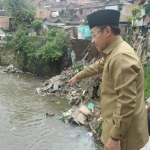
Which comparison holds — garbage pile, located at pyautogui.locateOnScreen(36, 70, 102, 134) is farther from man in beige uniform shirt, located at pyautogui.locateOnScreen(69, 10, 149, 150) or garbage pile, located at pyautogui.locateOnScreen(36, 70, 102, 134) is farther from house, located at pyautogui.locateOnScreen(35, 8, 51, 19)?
house, located at pyautogui.locateOnScreen(35, 8, 51, 19)

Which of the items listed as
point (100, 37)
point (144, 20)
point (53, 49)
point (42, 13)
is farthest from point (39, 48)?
point (42, 13)

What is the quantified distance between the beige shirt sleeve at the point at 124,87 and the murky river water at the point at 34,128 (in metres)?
4.60

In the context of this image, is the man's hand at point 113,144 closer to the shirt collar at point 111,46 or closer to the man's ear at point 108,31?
the shirt collar at point 111,46

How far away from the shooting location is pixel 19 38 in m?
16.3

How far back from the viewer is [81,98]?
9086mm

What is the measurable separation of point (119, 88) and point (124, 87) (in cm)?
4

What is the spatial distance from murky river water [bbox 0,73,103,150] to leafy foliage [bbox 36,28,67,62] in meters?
→ 3.89

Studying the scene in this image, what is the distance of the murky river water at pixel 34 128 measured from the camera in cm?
602

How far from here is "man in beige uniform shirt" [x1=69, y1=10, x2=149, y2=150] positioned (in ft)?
4.44

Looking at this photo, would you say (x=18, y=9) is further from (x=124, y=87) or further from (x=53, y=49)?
(x=124, y=87)

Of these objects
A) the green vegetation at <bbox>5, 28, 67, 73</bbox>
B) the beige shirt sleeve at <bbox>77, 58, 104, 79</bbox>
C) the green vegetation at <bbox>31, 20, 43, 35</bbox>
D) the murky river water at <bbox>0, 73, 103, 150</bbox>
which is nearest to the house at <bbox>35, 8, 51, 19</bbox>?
the green vegetation at <bbox>31, 20, 43, 35</bbox>

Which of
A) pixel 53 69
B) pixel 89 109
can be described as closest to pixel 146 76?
pixel 89 109

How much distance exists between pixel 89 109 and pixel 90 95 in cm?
133

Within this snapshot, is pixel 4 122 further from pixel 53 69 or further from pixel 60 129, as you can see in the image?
pixel 53 69
